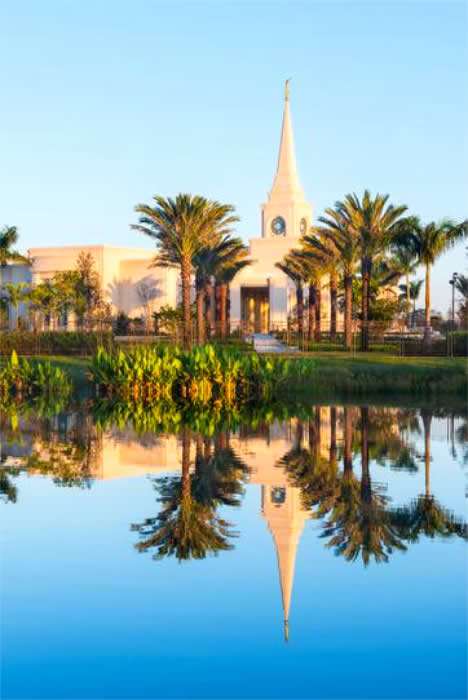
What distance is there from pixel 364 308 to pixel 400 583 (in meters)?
31.7

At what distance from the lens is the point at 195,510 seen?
9953mm

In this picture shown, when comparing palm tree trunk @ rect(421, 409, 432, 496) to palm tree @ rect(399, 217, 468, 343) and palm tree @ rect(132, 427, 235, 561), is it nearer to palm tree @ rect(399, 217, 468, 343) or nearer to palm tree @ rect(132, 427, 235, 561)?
palm tree @ rect(132, 427, 235, 561)

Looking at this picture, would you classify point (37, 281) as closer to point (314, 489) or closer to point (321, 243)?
point (321, 243)

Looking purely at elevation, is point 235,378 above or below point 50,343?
below

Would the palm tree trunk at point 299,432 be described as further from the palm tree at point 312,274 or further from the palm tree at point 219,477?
the palm tree at point 312,274

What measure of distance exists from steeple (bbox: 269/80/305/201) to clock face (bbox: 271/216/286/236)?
155 cm

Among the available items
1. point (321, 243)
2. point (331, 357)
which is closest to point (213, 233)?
point (321, 243)

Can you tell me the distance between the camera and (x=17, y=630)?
6102 mm

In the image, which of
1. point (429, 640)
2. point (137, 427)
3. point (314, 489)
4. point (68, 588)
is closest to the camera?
point (429, 640)

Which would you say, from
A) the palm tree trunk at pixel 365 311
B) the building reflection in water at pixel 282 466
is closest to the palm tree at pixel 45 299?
the palm tree trunk at pixel 365 311

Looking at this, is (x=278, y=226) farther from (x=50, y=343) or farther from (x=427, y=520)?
(x=427, y=520)

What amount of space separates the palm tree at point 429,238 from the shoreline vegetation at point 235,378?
25.5 ft

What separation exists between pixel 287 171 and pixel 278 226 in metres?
4.20

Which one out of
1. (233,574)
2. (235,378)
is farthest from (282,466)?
(235,378)
